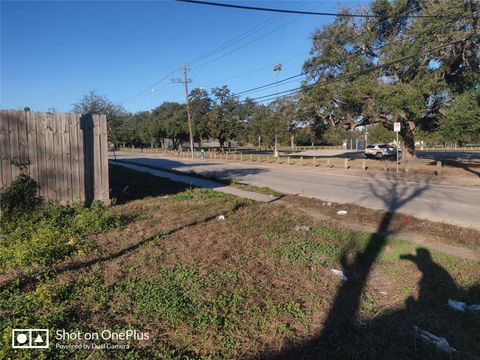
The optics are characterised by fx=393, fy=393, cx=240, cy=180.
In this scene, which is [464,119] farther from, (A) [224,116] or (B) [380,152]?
(A) [224,116]

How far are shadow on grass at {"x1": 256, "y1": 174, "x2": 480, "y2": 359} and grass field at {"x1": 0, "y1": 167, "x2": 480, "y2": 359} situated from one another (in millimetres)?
14

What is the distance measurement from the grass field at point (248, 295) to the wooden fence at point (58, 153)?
2605 millimetres

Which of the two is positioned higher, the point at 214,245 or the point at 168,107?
the point at 168,107

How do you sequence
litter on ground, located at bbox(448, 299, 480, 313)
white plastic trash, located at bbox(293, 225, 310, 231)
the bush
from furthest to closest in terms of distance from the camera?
white plastic trash, located at bbox(293, 225, 310, 231) → the bush → litter on ground, located at bbox(448, 299, 480, 313)

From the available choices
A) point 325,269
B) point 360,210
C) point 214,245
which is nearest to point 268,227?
point 214,245

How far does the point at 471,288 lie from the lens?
5340mm

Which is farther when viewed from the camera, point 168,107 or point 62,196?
point 168,107

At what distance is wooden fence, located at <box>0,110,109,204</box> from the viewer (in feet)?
29.0

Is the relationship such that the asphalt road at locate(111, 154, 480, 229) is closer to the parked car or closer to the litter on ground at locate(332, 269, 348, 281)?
the litter on ground at locate(332, 269, 348, 281)

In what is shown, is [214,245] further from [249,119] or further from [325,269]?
[249,119]

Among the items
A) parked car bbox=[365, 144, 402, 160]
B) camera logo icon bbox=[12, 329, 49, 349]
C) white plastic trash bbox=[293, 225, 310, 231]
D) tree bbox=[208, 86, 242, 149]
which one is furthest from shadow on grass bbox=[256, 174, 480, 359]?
tree bbox=[208, 86, 242, 149]

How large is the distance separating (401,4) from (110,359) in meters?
26.3

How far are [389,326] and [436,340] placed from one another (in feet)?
1.54

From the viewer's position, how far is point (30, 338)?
12.0 ft
